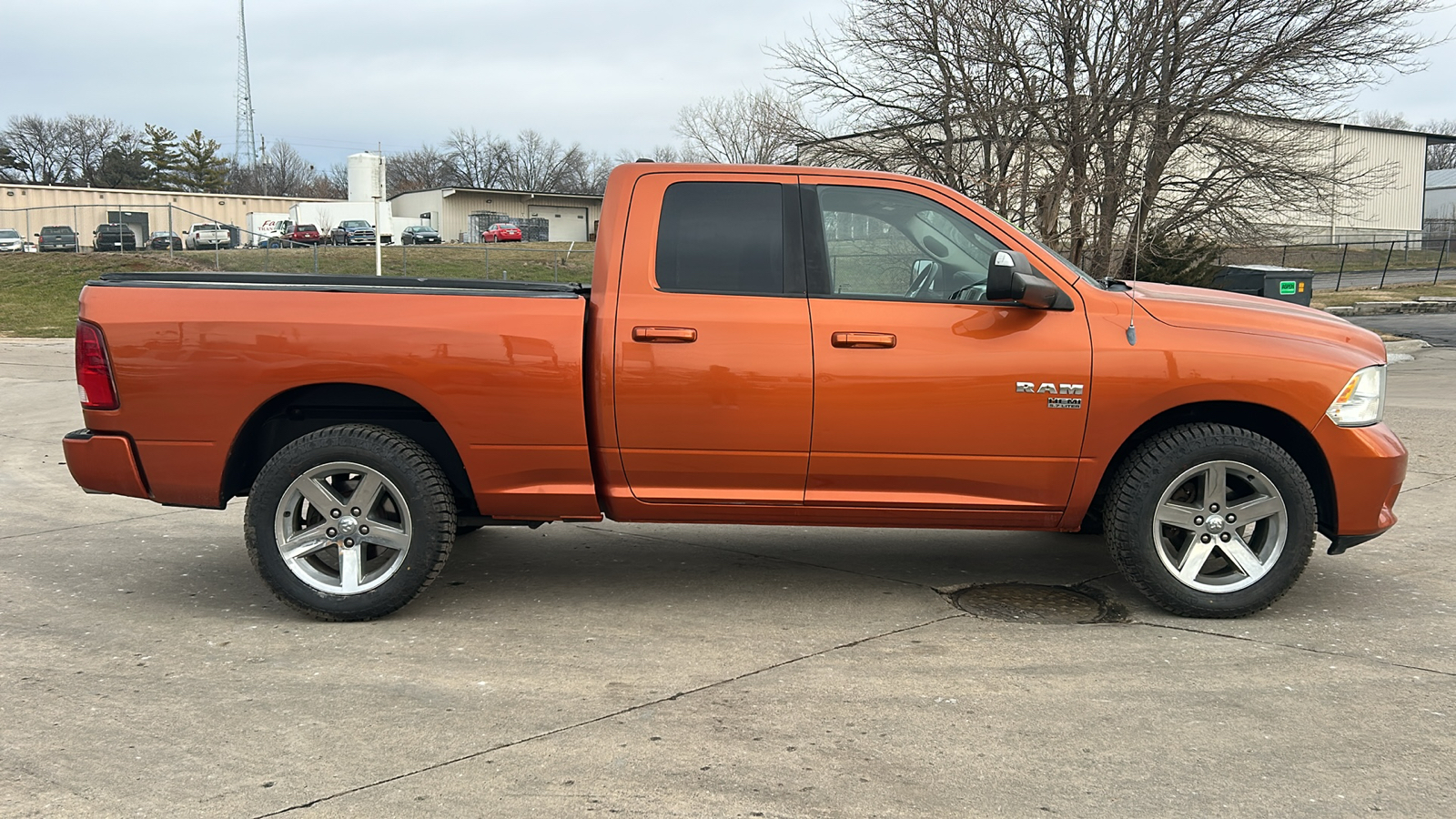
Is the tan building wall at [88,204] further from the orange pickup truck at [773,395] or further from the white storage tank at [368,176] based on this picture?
the orange pickup truck at [773,395]

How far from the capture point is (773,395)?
15.5 ft

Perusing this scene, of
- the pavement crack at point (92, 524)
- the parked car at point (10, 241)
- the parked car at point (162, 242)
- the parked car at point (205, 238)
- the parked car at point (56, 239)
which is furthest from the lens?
the parked car at point (205, 238)

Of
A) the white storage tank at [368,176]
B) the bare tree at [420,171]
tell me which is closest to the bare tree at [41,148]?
the bare tree at [420,171]

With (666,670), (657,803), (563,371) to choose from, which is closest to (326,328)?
(563,371)

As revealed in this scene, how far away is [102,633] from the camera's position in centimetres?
479

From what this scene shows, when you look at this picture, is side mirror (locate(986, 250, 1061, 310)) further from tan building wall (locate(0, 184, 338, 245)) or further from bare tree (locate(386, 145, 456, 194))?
bare tree (locate(386, 145, 456, 194))

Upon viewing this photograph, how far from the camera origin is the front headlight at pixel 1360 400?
4766 millimetres

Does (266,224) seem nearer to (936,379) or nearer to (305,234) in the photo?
(305,234)

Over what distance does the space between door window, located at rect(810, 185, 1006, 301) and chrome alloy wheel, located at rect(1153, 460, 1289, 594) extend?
1.26 meters

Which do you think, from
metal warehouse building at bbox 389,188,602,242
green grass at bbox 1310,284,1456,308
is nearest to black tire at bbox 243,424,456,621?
green grass at bbox 1310,284,1456,308

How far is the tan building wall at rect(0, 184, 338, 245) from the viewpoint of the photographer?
60.2 m

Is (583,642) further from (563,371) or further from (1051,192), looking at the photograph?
(1051,192)

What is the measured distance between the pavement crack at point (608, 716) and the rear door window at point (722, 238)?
1536 millimetres

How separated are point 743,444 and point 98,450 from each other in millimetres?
2817
